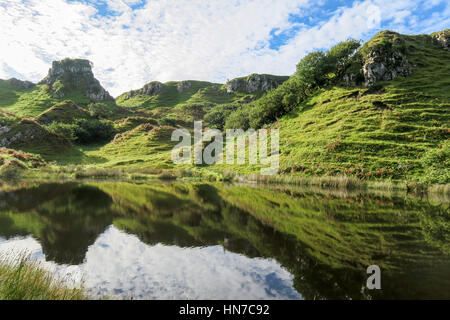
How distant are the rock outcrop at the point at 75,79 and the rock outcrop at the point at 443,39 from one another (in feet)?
645

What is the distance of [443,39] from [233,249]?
14012 cm

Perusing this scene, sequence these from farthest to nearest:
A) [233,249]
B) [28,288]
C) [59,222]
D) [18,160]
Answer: [18,160], [59,222], [233,249], [28,288]

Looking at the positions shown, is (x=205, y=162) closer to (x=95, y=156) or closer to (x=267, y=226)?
(x=95, y=156)

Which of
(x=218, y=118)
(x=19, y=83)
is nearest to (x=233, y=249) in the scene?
(x=218, y=118)

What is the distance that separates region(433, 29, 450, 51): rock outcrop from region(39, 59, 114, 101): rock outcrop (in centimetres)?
19663

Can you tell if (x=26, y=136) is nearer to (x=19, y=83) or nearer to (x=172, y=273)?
(x=172, y=273)

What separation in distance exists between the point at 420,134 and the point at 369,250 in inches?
2184

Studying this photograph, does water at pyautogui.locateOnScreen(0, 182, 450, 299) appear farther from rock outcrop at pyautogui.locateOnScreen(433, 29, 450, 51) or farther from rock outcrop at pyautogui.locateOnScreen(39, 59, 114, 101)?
rock outcrop at pyautogui.locateOnScreen(39, 59, 114, 101)

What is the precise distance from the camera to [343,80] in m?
83.1

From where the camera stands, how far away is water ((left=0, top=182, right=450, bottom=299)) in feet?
25.5

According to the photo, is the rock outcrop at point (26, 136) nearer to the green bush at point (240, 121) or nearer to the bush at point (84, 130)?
the bush at point (84, 130)

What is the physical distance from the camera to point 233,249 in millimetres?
11547

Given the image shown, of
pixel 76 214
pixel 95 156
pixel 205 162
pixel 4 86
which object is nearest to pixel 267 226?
pixel 76 214
